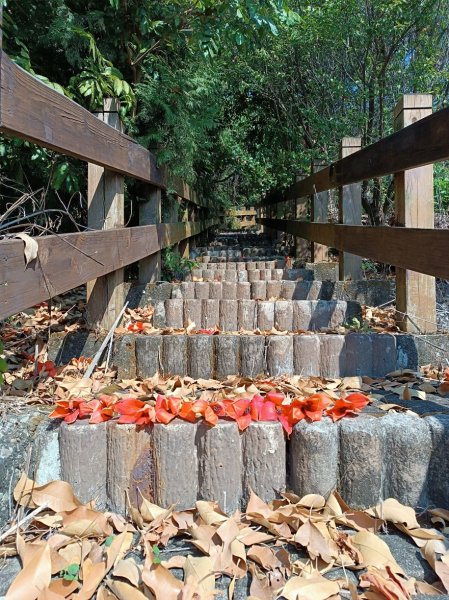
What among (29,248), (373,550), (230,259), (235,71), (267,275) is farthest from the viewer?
(235,71)

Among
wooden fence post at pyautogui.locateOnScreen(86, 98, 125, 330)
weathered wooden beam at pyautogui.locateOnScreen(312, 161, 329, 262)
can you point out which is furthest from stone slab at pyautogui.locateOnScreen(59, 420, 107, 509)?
weathered wooden beam at pyautogui.locateOnScreen(312, 161, 329, 262)

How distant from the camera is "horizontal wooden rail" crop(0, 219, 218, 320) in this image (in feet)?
5.37

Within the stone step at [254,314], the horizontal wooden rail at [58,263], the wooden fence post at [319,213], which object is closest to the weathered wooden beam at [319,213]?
the wooden fence post at [319,213]

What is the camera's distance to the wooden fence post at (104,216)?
3.21 metres

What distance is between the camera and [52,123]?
1933 mm

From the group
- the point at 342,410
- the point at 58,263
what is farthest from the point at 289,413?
the point at 58,263

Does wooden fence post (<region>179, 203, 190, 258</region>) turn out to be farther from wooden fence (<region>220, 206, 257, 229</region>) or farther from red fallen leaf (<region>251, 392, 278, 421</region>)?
wooden fence (<region>220, 206, 257, 229</region>)

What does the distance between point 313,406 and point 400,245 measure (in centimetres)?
109

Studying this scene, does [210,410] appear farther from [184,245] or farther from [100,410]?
[184,245]

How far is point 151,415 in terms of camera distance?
6.15 feet

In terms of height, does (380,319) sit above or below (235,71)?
below

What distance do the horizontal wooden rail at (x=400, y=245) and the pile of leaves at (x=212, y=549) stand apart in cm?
96

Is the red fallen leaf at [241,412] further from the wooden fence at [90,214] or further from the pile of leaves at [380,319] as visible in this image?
the pile of leaves at [380,319]

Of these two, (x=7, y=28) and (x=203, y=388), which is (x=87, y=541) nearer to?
(x=203, y=388)
